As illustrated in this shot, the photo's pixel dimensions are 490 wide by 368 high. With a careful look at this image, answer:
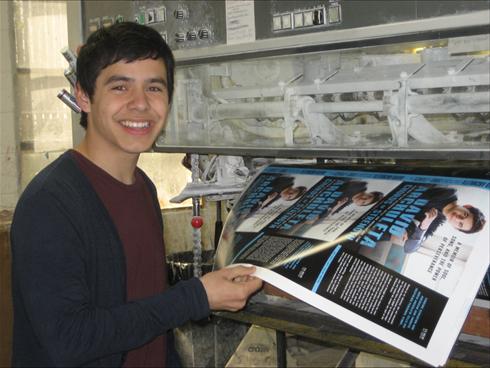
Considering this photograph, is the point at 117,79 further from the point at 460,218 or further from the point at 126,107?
the point at 460,218

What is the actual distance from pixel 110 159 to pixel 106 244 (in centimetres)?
19

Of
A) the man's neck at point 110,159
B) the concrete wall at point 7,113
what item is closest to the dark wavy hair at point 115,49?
the man's neck at point 110,159

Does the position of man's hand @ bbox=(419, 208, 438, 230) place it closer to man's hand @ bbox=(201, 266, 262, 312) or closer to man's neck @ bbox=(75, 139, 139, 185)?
man's hand @ bbox=(201, 266, 262, 312)

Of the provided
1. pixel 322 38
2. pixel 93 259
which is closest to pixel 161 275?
pixel 93 259

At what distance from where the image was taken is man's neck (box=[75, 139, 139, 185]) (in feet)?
Result: 4.05

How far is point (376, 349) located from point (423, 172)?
0.34m

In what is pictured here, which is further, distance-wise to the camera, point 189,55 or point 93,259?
point 189,55

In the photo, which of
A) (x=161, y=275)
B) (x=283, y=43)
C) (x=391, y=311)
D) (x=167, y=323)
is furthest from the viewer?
(x=161, y=275)

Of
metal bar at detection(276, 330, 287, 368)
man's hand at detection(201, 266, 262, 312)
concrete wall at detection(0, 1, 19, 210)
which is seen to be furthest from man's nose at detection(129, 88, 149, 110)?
concrete wall at detection(0, 1, 19, 210)

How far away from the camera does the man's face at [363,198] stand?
1.17m

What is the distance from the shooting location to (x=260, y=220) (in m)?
1.27

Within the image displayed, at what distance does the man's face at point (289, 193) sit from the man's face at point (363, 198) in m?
0.14

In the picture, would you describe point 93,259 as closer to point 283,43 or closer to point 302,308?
point 302,308

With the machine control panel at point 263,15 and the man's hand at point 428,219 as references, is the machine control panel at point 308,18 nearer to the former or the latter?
the machine control panel at point 263,15
